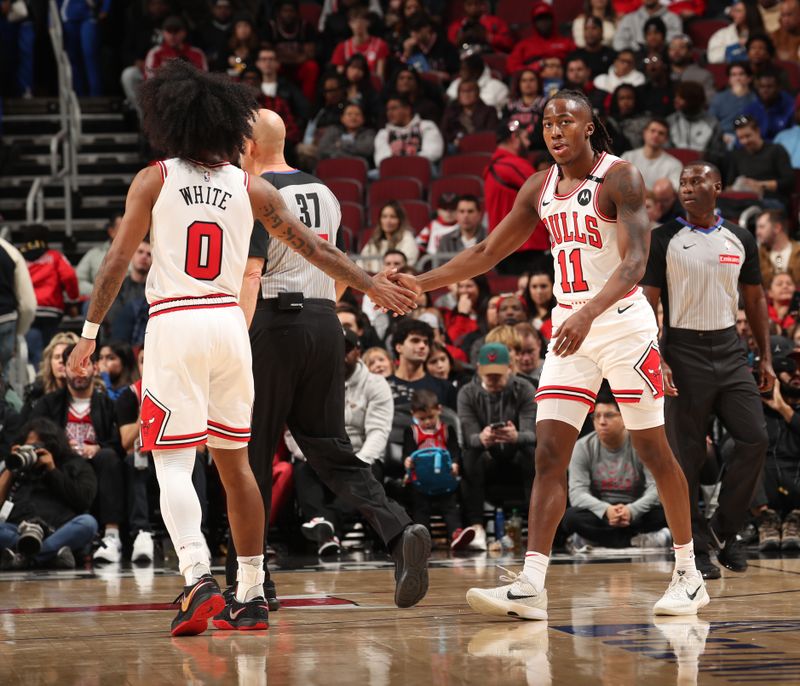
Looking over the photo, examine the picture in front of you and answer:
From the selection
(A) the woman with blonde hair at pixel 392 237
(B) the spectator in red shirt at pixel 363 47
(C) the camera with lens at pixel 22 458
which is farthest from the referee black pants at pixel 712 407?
(B) the spectator in red shirt at pixel 363 47

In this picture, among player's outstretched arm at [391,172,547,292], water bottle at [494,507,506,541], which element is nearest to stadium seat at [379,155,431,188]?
water bottle at [494,507,506,541]

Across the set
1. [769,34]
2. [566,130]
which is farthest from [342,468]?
[769,34]

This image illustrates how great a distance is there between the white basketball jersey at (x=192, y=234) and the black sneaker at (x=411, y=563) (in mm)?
1223

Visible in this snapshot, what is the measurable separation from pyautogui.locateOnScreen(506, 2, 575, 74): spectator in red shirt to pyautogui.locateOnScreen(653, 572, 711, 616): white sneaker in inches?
409

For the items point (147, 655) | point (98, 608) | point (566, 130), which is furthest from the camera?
point (98, 608)

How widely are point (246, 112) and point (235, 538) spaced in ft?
5.25

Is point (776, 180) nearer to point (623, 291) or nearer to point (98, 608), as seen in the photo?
point (623, 291)

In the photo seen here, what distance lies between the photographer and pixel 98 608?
5.66 m

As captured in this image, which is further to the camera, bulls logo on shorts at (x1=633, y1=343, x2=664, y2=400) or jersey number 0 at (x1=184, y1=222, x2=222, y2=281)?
bulls logo on shorts at (x1=633, y1=343, x2=664, y2=400)

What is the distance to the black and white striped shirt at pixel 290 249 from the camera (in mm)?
5270

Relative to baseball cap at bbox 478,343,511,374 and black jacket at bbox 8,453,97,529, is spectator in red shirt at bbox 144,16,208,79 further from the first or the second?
black jacket at bbox 8,453,97,529

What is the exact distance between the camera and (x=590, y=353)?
5195mm

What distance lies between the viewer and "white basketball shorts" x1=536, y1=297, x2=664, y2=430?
203 inches

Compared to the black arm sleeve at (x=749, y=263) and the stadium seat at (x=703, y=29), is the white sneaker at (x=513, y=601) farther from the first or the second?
the stadium seat at (x=703, y=29)
